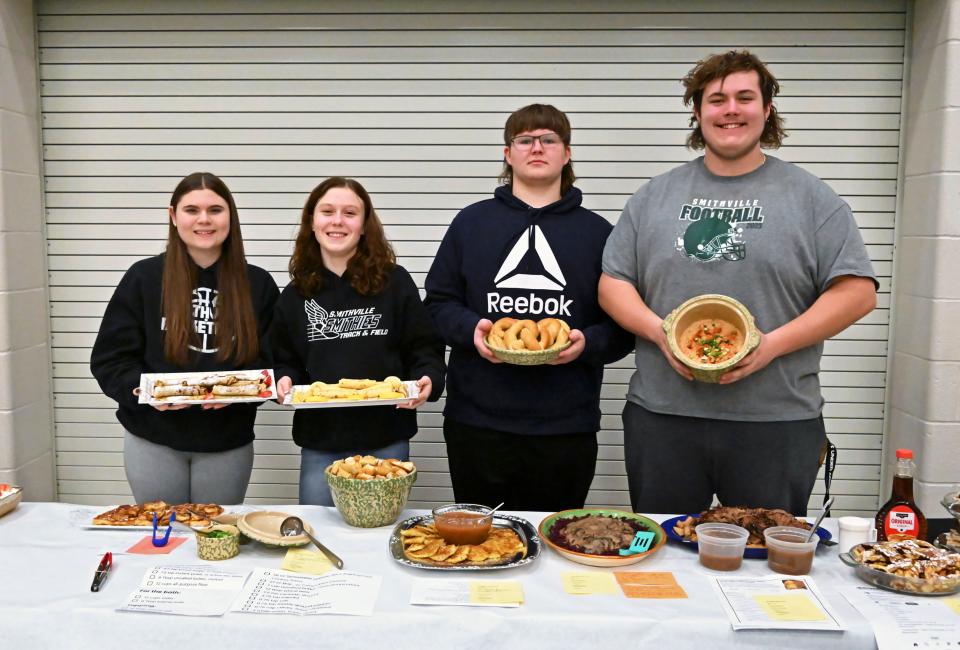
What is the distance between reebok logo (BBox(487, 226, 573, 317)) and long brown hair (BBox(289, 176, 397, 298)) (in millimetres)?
464

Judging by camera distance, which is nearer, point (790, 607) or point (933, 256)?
point (790, 607)

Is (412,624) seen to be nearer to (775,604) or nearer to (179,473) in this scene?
(775,604)

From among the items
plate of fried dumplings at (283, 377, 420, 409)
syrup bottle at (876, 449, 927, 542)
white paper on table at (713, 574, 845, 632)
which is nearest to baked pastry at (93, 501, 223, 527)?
plate of fried dumplings at (283, 377, 420, 409)

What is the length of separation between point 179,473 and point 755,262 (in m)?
2.32

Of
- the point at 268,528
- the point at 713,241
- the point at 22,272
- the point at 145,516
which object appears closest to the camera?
the point at 268,528

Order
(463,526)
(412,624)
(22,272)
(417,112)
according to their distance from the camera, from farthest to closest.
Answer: (417,112)
(22,272)
(463,526)
(412,624)

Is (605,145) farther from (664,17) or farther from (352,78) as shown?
(352,78)

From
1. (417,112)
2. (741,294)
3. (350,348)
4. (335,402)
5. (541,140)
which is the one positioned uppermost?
(417,112)

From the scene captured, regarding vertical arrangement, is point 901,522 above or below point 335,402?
below

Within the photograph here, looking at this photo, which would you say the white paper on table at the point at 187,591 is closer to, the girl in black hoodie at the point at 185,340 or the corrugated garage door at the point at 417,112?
the girl in black hoodie at the point at 185,340

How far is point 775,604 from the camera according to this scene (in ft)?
5.53

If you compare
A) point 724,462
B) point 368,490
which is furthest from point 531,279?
point 368,490

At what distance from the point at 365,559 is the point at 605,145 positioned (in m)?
2.98

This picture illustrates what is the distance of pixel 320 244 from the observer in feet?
9.80
